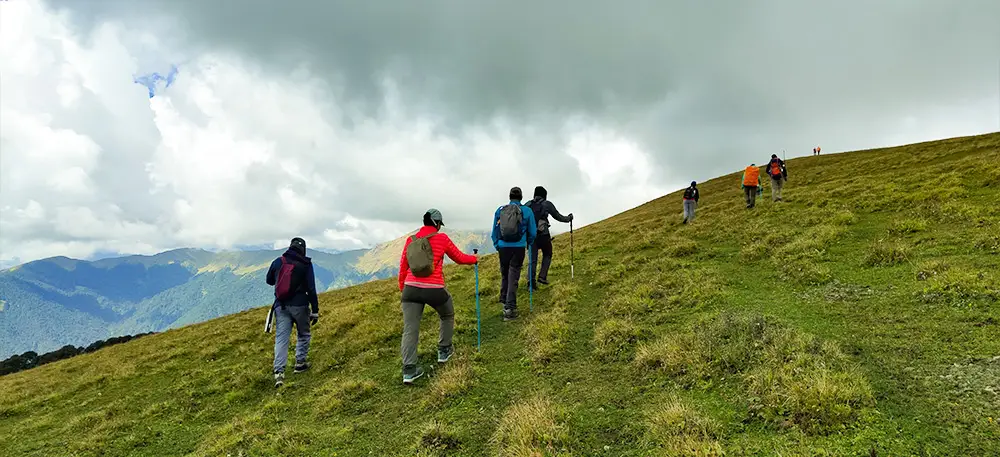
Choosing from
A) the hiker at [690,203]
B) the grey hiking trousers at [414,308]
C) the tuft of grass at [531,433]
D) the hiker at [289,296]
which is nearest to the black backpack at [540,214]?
the grey hiking trousers at [414,308]

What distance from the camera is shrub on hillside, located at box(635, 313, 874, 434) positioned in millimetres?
5164

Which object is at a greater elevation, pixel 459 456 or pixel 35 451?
pixel 459 456

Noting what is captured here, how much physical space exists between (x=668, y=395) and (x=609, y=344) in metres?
2.57

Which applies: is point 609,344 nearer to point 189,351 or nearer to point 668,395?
point 668,395

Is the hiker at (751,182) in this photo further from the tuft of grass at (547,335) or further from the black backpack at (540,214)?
the tuft of grass at (547,335)

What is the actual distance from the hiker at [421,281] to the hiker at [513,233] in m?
2.27

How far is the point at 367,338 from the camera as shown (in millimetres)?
13781

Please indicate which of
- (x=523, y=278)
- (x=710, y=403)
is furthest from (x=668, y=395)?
(x=523, y=278)

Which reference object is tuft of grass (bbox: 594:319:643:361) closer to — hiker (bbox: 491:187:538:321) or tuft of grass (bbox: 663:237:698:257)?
hiker (bbox: 491:187:538:321)

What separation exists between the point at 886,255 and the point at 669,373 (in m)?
8.14

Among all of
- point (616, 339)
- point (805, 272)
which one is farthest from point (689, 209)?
point (616, 339)

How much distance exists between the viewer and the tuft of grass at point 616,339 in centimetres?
862

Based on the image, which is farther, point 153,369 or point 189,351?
point 189,351

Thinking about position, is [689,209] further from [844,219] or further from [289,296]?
[289,296]
